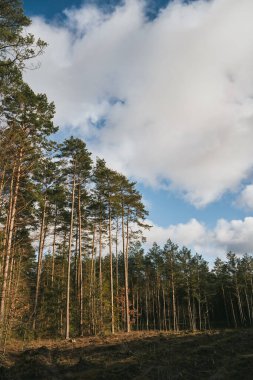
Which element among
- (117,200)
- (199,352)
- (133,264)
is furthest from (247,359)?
(133,264)

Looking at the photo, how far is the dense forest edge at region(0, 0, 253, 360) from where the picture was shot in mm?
13426

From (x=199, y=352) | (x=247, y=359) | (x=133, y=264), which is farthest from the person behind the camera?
(x=133, y=264)

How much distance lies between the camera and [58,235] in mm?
35531

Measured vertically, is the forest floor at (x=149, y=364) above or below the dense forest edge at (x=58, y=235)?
below

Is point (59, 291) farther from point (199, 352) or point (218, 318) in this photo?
point (218, 318)

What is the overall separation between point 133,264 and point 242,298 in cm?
2596

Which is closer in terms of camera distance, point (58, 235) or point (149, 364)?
point (149, 364)

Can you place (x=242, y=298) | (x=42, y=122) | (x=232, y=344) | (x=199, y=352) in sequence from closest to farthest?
(x=199, y=352), (x=232, y=344), (x=42, y=122), (x=242, y=298)

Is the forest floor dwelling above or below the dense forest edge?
below

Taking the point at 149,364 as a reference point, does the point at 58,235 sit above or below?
above

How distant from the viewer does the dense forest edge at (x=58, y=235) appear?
1343 centimetres

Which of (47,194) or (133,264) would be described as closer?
(47,194)

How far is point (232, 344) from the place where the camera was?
1500cm

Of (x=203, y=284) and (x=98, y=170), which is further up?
(x=98, y=170)
